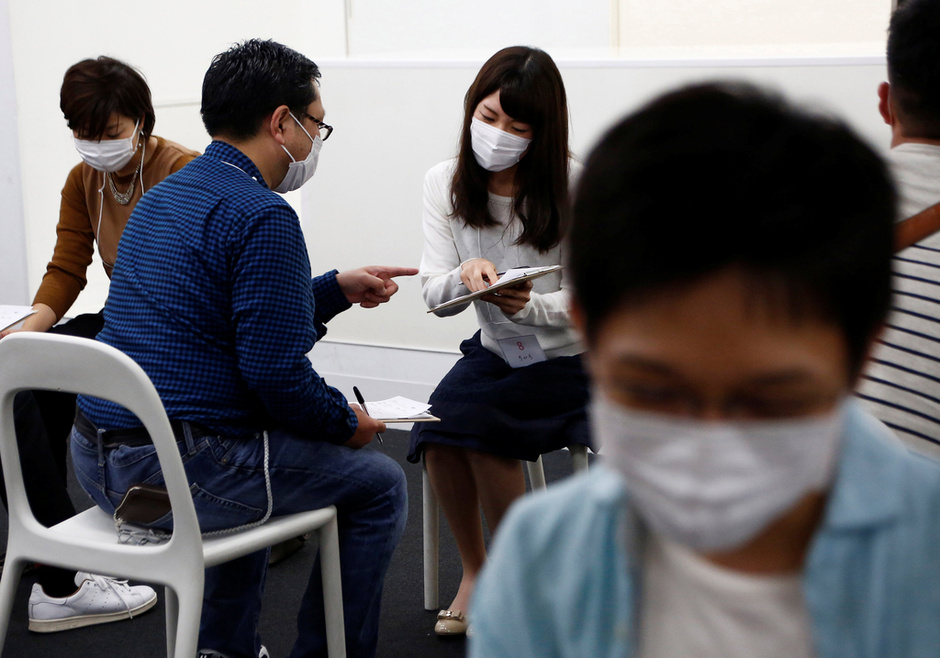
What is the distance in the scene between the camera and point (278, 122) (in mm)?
1957

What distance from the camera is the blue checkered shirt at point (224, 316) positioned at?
5.42ft

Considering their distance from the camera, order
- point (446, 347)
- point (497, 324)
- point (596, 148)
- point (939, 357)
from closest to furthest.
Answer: point (596, 148) → point (939, 357) → point (497, 324) → point (446, 347)

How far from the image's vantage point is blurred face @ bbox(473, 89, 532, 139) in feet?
7.54

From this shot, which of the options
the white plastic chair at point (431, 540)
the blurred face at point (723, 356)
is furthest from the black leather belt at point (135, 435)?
the blurred face at point (723, 356)

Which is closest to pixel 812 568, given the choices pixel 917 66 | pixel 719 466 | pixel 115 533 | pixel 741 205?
pixel 719 466

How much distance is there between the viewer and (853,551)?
2.05ft

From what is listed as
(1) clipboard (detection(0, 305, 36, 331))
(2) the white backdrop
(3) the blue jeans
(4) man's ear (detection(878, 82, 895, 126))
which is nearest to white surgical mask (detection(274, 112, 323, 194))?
(3) the blue jeans

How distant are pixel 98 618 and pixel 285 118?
1.37 m

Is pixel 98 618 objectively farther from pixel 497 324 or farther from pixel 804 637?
pixel 804 637

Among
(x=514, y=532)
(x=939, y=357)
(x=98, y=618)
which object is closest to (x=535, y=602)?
(x=514, y=532)

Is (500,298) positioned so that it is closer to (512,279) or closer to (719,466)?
(512,279)

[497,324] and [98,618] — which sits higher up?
[497,324]

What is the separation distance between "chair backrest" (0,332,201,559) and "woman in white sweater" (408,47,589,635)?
799 millimetres

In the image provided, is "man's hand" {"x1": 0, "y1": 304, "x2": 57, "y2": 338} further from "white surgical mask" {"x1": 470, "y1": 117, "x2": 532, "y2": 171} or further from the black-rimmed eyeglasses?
"white surgical mask" {"x1": 470, "y1": 117, "x2": 532, "y2": 171}
